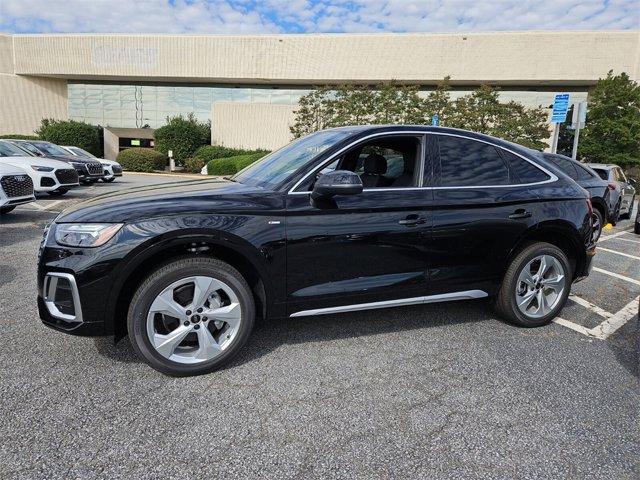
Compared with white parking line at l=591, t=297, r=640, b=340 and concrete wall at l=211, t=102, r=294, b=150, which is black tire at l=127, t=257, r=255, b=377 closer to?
white parking line at l=591, t=297, r=640, b=340

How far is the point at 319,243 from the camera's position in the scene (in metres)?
2.98

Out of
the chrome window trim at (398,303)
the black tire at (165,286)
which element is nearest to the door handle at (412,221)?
the chrome window trim at (398,303)

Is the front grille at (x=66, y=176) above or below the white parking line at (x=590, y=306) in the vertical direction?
above

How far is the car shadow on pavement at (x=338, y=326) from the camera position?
3.18 m

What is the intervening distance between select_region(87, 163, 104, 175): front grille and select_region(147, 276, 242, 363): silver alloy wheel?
14.4m

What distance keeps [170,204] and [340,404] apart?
5.46ft

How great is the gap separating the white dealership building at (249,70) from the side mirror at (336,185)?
30.7m

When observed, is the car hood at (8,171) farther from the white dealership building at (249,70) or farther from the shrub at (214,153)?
the white dealership building at (249,70)

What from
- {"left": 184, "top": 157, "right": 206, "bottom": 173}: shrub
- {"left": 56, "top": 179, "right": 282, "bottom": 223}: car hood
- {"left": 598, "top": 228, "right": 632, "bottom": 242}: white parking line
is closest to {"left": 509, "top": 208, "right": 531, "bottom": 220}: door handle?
{"left": 56, "top": 179, "right": 282, "bottom": 223}: car hood

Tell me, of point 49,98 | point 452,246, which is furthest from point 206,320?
point 49,98

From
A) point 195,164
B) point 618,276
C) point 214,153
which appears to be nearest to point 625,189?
point 618,276

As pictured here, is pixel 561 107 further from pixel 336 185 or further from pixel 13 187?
pixel 13 187

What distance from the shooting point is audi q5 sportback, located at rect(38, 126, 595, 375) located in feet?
8.75

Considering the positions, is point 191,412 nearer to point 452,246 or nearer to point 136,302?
point 136,302
